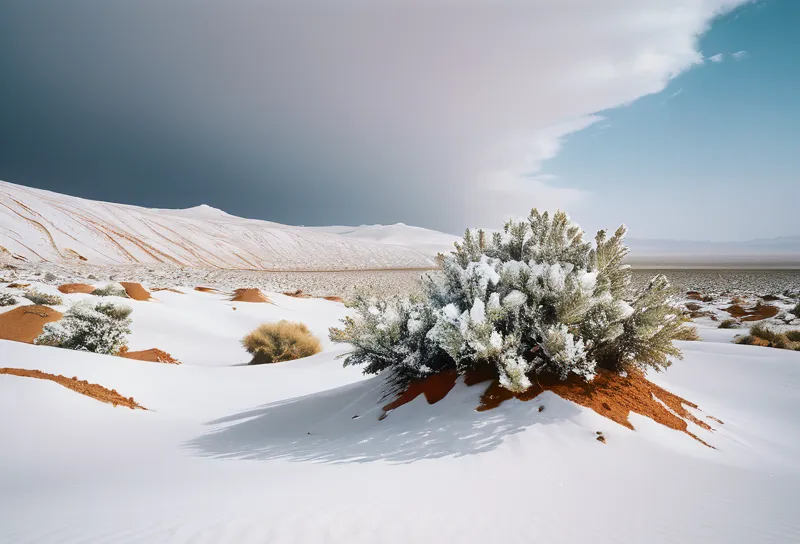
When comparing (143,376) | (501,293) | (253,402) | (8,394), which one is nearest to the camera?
(501,293)

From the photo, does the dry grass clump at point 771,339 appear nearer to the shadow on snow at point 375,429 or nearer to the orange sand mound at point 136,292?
the shadow on snow at point 375,429

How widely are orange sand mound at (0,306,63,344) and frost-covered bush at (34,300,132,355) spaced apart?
1.91 m

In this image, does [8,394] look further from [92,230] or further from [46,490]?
[92,230]

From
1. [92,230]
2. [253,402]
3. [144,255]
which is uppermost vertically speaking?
[92,230]

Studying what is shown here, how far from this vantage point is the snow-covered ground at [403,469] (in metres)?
2.26

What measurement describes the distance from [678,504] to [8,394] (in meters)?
7.23

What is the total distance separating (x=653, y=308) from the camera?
4457 millimetres

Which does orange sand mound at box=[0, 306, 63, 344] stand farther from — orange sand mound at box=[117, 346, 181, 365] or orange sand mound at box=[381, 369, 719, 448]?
orange sand mound at box=[381, 369, 719, 448]

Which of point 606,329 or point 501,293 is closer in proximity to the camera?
point 606,329

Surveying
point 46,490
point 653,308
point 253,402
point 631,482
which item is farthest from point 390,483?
point 253,402

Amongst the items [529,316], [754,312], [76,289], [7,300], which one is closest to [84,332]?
[7,300]

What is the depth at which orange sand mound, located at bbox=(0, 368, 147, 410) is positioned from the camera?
5805 mm

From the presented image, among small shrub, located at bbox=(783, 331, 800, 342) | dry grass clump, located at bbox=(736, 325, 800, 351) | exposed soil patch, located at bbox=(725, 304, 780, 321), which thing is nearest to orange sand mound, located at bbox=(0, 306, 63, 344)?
dry grass clump, located at bbox=(736, 325, 800, 351)

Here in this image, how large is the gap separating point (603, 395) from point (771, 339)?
999 centimetres
